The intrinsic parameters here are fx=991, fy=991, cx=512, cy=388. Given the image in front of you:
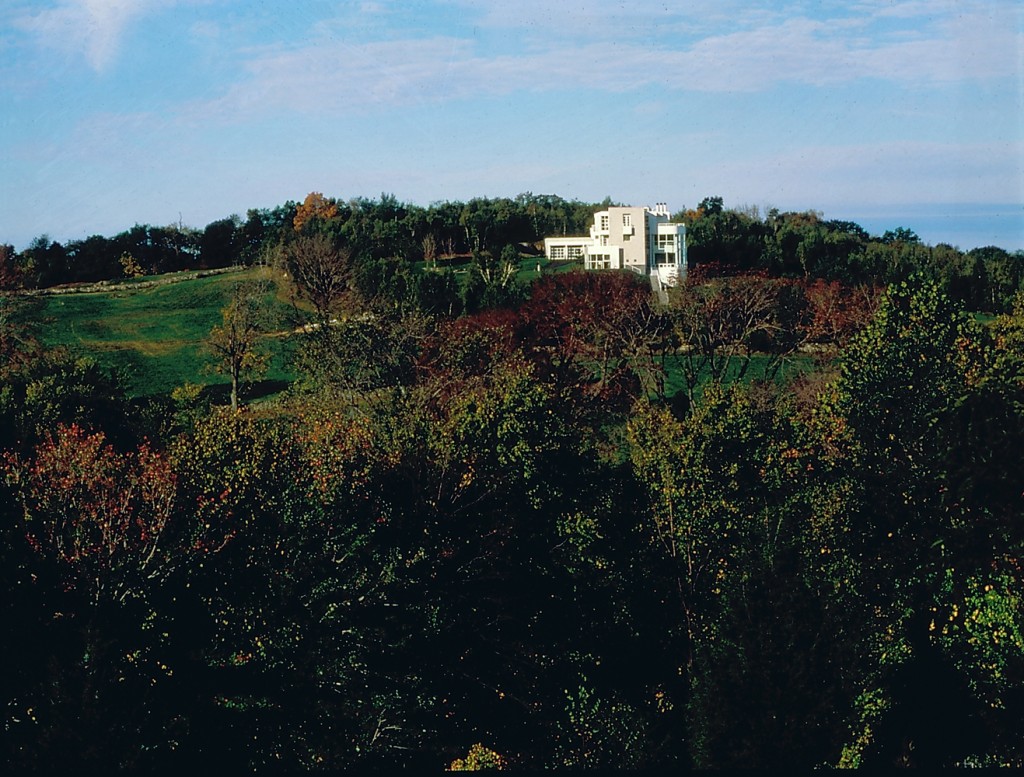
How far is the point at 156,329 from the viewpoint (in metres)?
71.7

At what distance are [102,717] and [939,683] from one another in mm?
15695

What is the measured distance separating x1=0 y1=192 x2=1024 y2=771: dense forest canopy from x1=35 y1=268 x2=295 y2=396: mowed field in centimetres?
2666

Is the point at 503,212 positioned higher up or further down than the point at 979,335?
higher up

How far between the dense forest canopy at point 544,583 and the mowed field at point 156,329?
26.7 metres

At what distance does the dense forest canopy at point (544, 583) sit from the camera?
17.0 metres

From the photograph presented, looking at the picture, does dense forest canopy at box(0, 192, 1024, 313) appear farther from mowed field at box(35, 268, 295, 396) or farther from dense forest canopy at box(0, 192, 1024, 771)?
dense forest canopy at box(0, 192, 1024, 771)

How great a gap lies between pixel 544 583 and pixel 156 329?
55.5 metres

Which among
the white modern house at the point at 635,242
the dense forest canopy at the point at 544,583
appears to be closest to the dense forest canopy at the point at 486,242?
the white modern house at the point at 635,242

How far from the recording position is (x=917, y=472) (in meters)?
22.9

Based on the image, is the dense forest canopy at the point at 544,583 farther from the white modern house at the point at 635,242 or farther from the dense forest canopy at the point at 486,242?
the white modern house at the point at 635,242

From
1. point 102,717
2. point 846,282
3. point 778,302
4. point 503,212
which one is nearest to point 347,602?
point 102,717

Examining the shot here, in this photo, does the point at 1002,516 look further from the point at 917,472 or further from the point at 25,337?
the point at 25,337

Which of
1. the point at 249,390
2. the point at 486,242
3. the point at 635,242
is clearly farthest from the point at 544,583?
the point at 486,242

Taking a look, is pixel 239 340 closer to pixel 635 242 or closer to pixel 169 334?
pixel 169 334
